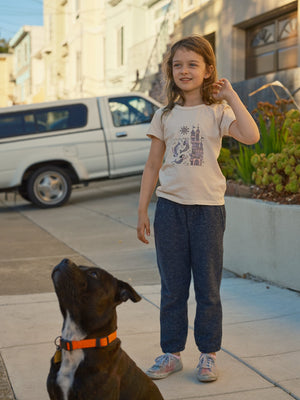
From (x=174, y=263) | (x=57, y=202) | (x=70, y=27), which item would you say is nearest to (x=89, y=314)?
(x=174, y=263)

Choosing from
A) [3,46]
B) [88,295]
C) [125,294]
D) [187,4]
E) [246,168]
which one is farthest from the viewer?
[3,46]

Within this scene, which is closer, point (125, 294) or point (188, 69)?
point (125, 294)

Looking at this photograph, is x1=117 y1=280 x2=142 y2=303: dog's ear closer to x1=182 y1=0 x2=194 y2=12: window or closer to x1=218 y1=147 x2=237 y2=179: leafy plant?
x1=218 y1=147 x2=237 y2=179: leafy plant

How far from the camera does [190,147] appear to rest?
11.5 ft

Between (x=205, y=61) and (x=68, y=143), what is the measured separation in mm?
8427

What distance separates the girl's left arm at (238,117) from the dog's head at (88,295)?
1147 mm

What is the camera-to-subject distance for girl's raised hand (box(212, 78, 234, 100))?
347cm

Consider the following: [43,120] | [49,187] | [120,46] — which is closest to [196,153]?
[49,187]

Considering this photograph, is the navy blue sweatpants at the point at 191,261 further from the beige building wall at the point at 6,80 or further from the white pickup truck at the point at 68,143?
the beige building wall at the point at 6,80

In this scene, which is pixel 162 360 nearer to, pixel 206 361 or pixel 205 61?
pixel 206 361

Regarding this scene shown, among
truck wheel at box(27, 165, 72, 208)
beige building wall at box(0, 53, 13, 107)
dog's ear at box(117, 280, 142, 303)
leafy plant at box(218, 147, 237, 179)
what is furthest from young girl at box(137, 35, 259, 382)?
beige building wall at box(0, 53, 13, 107)

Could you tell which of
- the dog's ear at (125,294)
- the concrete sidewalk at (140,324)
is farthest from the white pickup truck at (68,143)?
the dog's ear at (125,294)

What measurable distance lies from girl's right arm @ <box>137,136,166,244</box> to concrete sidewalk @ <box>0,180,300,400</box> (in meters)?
0.87

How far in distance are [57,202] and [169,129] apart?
8.36 meters
